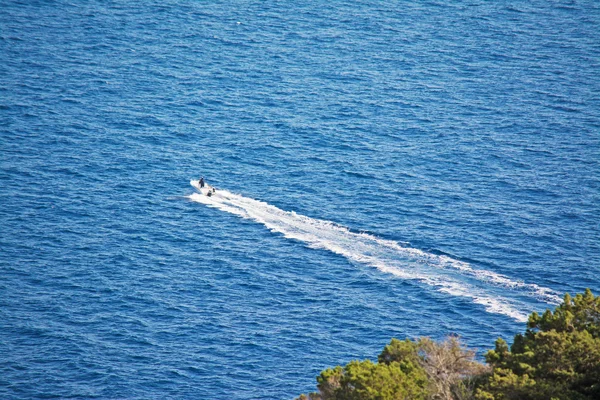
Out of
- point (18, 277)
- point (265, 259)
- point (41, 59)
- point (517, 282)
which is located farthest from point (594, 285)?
point (41, 59)

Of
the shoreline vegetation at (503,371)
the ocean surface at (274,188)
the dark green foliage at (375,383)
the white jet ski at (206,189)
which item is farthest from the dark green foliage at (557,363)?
the white jet ski at (206,189)

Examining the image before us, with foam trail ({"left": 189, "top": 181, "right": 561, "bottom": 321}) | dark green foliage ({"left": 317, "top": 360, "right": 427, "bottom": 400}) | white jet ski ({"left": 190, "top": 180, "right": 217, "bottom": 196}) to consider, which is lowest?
dark green foliage ({"left": 317, "top": 360, "right": 427, "bottom": 400})

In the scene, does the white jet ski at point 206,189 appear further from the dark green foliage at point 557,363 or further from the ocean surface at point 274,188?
the dark green foliage at point 557,363

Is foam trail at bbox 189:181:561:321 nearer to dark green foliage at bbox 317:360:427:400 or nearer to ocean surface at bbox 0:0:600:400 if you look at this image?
ocean surface at bbox 0:0:600:400

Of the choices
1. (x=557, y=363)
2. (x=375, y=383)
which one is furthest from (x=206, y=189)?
(x=557, y=363)

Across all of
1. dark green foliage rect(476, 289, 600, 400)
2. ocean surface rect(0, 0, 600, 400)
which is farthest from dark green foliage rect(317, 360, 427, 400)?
ocean surface rect(0, 0, 600, 400)
